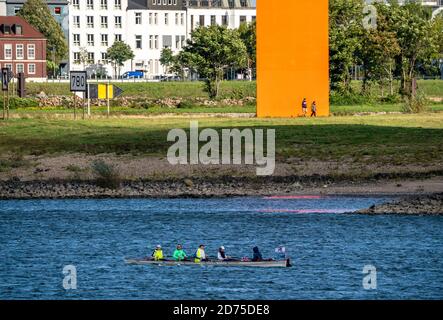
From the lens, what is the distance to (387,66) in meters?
169

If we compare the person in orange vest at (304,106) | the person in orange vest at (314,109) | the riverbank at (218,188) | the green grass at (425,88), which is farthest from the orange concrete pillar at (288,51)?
the green grass at (425,88)

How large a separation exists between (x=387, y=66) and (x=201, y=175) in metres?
88.3

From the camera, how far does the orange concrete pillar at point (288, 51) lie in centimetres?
11919

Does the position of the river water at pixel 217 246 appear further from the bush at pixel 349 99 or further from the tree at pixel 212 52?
the tree at pixel 212 52

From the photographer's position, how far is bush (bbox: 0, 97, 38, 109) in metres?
146

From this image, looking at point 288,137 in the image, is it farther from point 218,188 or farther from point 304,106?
point 304,106

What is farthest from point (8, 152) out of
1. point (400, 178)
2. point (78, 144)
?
point (400, 178)

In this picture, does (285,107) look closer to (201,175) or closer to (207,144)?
(207,144)

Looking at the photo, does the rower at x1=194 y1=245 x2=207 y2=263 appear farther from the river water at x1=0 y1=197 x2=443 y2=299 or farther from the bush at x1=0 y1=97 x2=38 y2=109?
the bush at x1=0 y1=97 x2=38 y2=109

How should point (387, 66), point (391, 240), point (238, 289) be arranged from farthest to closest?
point (387, 66)
point (391, 240)
point (238, 289)

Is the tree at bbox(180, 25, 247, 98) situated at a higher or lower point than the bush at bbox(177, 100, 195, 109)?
higher

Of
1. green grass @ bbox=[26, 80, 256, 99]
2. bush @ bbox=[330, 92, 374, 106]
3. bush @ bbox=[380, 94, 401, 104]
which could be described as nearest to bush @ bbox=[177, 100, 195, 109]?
green grass @ bbox=[26, 80, 256, 99]

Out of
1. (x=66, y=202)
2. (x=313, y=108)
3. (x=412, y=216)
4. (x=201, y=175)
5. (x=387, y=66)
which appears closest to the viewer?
(x=412, y=216)

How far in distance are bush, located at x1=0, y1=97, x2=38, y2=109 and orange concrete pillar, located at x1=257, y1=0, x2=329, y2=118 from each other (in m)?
34.7
